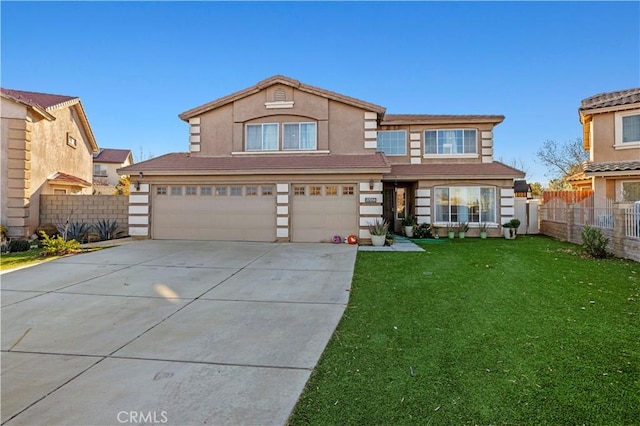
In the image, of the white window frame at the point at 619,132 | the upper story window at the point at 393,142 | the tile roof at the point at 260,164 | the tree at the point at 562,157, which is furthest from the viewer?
the tree at the point at 562,157

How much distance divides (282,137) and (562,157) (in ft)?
98.6

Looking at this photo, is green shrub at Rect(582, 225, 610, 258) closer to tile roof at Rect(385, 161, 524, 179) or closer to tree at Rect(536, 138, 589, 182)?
tile roof at Rect(385, 161, 524, 179)

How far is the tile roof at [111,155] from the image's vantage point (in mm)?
38188

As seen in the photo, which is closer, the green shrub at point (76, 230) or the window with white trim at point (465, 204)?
the green shrub at point (76, 230)

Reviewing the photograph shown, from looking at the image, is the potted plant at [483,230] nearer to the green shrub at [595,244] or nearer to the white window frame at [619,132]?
the green shrub at [595,244]

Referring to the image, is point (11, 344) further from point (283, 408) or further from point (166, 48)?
point (166, 48)

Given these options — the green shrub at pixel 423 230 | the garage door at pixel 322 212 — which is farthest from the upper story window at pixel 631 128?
the garage door at pixel 322 212

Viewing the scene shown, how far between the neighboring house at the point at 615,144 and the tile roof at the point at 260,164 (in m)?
10.3

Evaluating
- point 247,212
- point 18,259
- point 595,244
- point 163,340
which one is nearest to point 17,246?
point 18,259

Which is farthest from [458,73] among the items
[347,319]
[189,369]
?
[189,369]

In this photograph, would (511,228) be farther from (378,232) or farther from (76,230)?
(76,230)

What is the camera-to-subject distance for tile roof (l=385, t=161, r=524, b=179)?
15.2 meters

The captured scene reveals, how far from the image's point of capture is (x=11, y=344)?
4199 mm

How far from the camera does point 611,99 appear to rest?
49.9ft
